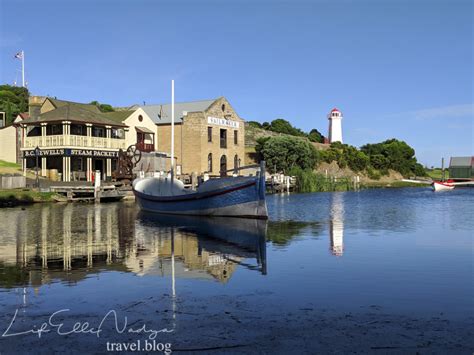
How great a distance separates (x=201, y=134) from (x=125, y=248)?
43732 mm

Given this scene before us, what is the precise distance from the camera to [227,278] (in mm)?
11391

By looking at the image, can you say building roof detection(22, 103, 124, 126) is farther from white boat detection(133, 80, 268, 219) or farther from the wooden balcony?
white boat detection(133, 80, 268, 219)

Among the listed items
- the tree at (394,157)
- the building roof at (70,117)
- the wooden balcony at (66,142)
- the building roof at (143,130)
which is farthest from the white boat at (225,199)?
the tree at (394,157)

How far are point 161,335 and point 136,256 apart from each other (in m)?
7.42

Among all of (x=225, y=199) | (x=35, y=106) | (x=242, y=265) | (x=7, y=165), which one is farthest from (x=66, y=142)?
(x=242, y=265)

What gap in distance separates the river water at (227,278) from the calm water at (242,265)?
0.03 m

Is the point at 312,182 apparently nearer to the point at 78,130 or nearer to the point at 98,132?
the point at 98,132

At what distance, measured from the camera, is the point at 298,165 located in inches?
2953

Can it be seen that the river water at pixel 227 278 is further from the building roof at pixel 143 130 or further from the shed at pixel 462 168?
the shed at pixel 462 168

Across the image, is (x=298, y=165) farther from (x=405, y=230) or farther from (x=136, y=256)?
(x=136, y=256)

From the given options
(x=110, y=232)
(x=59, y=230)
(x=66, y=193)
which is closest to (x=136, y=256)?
(x=110, y=232)

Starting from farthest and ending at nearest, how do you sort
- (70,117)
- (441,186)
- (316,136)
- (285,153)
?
(316,136) → (285,153) → (441,186) → (70,117)

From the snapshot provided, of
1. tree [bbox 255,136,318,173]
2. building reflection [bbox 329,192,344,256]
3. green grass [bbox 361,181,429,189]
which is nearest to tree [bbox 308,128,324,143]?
green grass [bbox 361,181,429,189]

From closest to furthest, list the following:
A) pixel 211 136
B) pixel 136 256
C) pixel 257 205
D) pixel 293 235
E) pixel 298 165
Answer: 1. pixel 136 256
2. pixel 293 235
3. pixel 257 205
4. pixel 211 136
5. pixel 298 165
